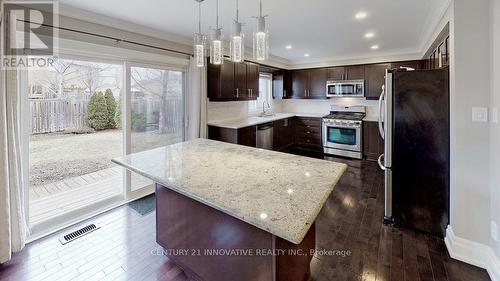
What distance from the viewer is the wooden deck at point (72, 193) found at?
282cm

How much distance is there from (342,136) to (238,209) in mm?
5007

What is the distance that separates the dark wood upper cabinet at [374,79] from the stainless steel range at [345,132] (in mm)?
476

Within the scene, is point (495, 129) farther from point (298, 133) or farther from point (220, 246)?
point (298, 133)

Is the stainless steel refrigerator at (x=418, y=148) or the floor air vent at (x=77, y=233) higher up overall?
the stainless steel refrigerator at (x=418, y=148)

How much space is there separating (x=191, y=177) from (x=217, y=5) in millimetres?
1937

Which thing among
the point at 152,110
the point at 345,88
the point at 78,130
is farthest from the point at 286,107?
the point at 78,130

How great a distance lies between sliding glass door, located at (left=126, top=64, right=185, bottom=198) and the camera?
3.43 meters

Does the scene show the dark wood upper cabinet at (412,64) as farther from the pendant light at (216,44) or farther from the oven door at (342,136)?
the pendant light at (216,44)

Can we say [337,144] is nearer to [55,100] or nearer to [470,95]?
[470,95]

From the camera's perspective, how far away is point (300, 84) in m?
6.54

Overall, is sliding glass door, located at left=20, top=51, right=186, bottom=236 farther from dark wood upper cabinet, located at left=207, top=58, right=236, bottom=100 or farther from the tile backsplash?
the tile backsplash

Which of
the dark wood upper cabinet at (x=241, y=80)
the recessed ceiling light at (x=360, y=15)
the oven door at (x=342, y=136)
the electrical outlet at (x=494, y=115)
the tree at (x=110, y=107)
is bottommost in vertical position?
the oven door at (x=342, y=136)

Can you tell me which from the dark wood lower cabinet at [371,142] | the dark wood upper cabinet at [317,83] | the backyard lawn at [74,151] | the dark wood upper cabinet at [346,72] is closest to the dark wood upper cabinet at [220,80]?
the backyard lawn at [74,151]

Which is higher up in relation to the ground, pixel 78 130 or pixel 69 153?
pixel 78 130
